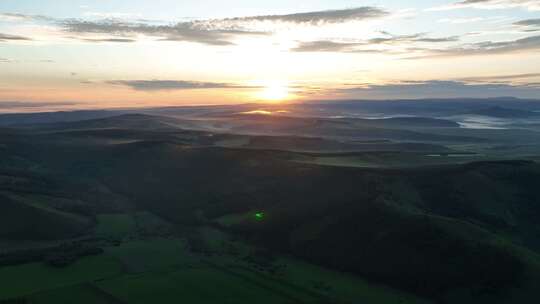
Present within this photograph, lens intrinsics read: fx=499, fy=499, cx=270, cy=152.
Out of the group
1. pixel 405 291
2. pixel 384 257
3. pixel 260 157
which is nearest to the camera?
pixel 405 291

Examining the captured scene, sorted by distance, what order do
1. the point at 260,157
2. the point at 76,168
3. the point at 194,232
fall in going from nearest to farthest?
the point at 194,232 < the point at 260,157 < the point at 76,168

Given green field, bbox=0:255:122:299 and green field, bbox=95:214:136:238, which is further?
green field, bbox=95:214:136:238

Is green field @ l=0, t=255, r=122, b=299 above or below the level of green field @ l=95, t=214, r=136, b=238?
above

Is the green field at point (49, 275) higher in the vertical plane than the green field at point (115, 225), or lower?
higher

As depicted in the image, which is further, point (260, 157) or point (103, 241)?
point (260, 157)

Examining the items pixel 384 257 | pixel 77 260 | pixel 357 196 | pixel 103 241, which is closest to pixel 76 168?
pixel 103 241

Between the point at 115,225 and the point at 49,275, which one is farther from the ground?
the point at 49,275

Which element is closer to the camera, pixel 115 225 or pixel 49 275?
pixel 49 275

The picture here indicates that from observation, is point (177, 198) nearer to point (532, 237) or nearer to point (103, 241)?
point (103, 241)

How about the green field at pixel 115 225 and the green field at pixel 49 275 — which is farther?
the green field at pixel 115 225

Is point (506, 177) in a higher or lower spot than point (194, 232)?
higher
